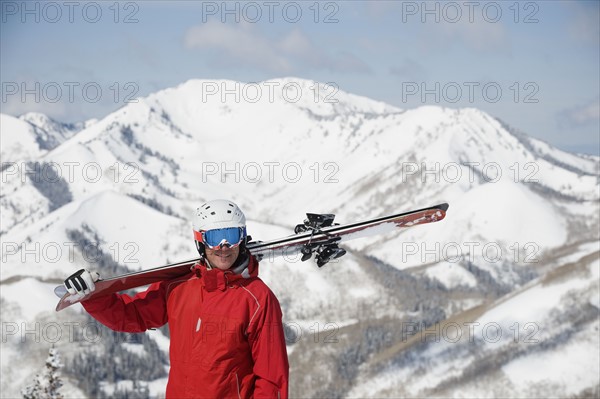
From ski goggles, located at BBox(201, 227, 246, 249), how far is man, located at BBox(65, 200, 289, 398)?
0.05 feet

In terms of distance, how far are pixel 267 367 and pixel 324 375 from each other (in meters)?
158

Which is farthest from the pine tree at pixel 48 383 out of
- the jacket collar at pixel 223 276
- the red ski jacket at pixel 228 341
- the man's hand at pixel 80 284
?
the jacket collar at pixel 223 276

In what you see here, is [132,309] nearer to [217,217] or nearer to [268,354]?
[217,217]

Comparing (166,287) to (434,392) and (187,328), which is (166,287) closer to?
(187,328)

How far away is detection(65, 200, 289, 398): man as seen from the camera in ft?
29.8

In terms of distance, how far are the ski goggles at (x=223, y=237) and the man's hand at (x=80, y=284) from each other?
188 cm

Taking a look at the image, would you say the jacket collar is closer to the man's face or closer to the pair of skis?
the man's face

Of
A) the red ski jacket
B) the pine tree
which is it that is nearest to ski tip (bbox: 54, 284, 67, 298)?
the red ski jacket

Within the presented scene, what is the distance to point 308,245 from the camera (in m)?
11.5

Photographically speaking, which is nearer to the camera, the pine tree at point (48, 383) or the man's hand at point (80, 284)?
the man's hand at point (80, 284)

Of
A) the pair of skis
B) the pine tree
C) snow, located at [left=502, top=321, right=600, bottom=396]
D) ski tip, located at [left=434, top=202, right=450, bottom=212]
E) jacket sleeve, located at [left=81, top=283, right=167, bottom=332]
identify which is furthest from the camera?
snow, located at [left=502, top=321, right=600, bottom=396]

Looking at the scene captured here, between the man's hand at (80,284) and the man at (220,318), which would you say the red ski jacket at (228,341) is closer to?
the man at (220,318)

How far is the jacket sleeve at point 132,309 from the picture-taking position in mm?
9977

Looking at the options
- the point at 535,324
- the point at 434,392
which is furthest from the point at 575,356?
the point at 434,392
